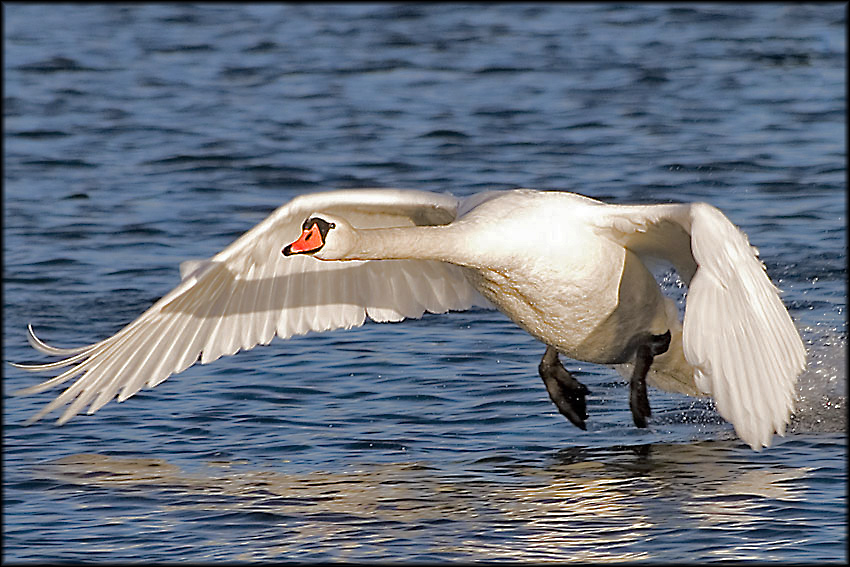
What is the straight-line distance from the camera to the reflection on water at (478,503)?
22.2 feet

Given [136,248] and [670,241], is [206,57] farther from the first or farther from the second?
[670,241]

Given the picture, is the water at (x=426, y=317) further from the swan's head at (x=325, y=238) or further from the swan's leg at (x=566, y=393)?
the swan's head at (x=325, y=238)

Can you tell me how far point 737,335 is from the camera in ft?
21.0

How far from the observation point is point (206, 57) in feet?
71.9

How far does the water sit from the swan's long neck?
1.19 meters

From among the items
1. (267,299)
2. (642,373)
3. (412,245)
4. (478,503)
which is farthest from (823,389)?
(267,299)

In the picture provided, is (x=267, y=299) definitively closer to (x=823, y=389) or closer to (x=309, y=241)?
(x=309, y=241)

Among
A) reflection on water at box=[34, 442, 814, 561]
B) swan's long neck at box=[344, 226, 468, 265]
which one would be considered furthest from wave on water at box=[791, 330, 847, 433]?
swan's long neck at box=[344, 226, 468, 265]

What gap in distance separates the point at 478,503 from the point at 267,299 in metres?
1.90

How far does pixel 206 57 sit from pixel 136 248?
9.94 meters

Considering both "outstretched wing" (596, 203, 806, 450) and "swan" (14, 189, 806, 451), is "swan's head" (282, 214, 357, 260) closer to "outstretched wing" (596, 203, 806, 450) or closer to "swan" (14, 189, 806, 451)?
"swan" (14, 189, 806, 451)

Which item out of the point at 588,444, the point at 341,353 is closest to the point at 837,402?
the point at 588,444

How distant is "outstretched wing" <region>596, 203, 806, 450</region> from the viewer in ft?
20.6

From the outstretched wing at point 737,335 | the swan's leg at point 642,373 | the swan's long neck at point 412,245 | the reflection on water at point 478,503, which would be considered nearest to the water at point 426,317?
the reflection on water at point 478,503
